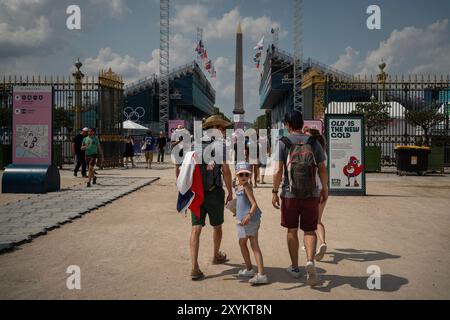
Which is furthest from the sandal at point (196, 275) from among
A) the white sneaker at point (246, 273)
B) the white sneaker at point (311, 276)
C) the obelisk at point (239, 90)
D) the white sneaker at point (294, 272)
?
the obelisk at point (239, 90)

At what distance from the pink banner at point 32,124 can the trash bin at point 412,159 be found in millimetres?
12930

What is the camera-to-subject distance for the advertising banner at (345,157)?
450 inches

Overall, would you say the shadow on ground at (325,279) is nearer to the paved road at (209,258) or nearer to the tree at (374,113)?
the paved road at (209,258)

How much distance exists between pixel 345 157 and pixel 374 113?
14.3 m

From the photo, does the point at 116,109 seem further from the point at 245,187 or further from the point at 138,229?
the point at 245,187

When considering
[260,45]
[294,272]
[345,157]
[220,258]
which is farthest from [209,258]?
[260,45]

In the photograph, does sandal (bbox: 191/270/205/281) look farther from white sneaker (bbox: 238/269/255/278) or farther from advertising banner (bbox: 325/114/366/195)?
advertising banner (bbox: 325/114/366/195)

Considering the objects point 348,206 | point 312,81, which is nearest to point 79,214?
point 348,206

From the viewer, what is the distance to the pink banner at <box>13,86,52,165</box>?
470 inches

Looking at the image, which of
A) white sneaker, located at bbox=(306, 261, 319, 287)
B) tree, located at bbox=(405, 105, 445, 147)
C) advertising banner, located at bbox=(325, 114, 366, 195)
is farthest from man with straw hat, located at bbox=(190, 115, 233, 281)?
tree, located at bbox=(405, 105, 445, 147)

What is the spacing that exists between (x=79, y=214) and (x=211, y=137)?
4398 millimetres

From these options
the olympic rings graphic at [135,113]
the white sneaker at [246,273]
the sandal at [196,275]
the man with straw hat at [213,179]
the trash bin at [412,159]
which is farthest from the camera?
the olympic rings graphic at [135,113]

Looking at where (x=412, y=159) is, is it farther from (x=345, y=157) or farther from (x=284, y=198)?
(x=284, y=198)
